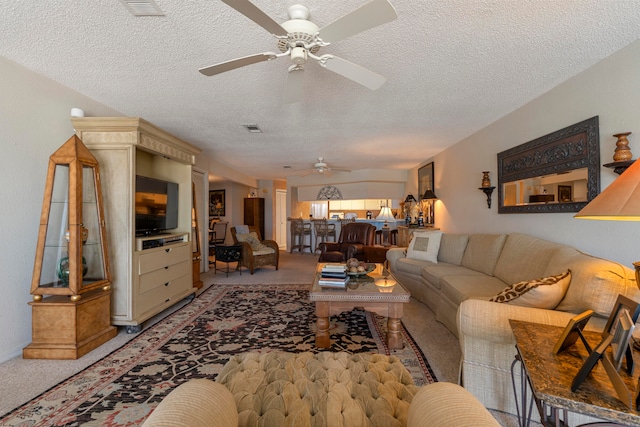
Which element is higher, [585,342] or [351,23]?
[351,23]

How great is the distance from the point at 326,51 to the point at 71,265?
270cm

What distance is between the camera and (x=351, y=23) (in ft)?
4.44

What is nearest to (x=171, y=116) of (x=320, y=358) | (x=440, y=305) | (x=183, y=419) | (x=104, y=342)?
(x=104, y=342)

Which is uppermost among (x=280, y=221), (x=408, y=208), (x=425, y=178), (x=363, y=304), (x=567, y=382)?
(x=425, y=178)

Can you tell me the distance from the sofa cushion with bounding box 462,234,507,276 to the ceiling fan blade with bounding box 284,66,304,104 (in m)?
2.64

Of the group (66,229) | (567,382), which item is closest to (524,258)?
(567,382)

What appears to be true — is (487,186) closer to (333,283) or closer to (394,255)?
(394,255)

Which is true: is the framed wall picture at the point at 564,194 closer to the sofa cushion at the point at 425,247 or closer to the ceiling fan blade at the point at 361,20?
the sofa cushion at the point at 425,247

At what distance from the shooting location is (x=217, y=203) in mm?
8766

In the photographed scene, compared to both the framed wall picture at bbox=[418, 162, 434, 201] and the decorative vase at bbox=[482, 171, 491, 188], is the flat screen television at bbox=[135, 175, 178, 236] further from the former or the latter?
the framed wall picture at bbox=[418, 162, 434, 201]

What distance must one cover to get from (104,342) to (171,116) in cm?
247

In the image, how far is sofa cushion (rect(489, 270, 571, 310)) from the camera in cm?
163

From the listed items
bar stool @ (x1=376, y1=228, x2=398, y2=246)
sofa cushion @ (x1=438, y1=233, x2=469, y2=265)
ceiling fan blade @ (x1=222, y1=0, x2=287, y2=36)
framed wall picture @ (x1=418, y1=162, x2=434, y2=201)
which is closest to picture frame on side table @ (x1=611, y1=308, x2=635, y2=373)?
ceiling fan blade @ (x1=222, y1=0, x2=287, y2=36)

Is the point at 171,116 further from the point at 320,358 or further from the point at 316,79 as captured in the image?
the point at 320,358
